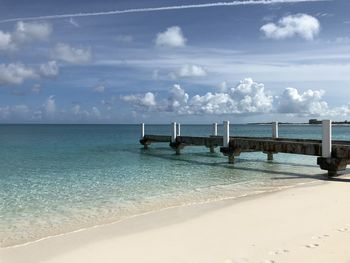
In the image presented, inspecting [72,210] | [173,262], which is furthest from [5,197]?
[173,262]

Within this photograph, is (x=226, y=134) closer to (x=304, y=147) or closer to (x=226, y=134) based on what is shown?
(x=226, y=134)

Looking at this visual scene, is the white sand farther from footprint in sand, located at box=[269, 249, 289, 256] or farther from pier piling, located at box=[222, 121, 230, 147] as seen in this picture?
pier piling, located at box=[222, 121, 230, 147]

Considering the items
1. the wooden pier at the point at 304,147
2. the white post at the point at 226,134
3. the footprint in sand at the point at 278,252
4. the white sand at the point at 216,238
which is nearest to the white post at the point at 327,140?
the wooden pier at the point at 304,147

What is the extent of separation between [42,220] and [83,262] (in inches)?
147

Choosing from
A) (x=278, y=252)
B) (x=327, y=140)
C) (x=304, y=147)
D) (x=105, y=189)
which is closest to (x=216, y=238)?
(x=278, y=252)

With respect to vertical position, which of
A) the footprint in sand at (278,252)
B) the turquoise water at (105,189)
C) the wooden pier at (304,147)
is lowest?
the turquoise water at (105,189)

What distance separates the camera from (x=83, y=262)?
5945 millimetres

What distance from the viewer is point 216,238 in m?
6.95

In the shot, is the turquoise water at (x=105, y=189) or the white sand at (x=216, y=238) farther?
the turquoise water at (x=105, y=189)

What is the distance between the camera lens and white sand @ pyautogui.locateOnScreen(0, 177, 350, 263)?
5.98 metres

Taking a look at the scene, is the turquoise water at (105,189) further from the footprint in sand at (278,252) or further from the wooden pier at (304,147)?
the footprint in sand at (278,252)

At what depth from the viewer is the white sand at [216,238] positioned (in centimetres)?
598

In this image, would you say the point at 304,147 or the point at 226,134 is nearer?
the point at 304,147

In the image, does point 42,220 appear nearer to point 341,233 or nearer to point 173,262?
point 173,262
